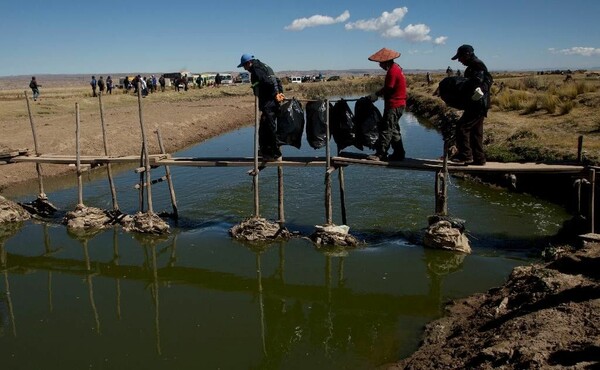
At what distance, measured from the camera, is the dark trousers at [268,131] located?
10.7 m

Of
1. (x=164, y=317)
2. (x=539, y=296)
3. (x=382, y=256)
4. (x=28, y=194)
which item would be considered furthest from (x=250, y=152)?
(x=539, y=296)

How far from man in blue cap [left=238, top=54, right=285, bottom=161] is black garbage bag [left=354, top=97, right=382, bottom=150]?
155 cm

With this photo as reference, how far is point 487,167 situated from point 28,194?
13.5 metres

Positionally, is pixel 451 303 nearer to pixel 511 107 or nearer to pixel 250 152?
pixel 250 152

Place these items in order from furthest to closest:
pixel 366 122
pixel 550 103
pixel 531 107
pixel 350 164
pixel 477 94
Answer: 1. pixel 531 107
2. pixel 550 103
3. pixel 350 164
4. pixel 366 122
5. pixel 477 94

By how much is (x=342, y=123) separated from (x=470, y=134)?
2522mm

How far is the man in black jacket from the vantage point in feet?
30.7

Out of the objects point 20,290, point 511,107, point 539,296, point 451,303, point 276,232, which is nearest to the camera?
point 539,296

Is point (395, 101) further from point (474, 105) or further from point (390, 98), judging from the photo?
point (474, 105)

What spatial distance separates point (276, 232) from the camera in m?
11.1

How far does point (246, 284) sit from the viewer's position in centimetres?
952

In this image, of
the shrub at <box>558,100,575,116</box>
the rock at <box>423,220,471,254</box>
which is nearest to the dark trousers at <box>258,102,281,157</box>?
the rock at <box>423,220,471,254</box>

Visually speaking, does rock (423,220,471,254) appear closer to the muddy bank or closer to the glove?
the muddy bank

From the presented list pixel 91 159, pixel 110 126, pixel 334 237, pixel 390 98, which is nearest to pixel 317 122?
pixel 390 98
